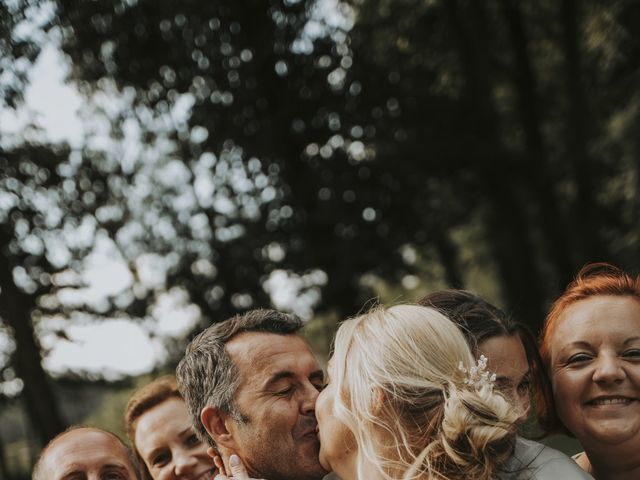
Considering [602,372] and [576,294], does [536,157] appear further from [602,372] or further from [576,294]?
[602,372]

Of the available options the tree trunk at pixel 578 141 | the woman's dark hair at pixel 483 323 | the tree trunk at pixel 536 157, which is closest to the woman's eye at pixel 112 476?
the woman's dark hair at pixel 483 323

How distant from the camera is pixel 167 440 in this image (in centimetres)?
400

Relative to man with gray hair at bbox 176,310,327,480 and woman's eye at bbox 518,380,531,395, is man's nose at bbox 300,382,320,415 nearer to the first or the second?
man with gray hair at bbox 176,310,327,480

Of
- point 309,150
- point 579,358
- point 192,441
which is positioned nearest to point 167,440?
point 192,441

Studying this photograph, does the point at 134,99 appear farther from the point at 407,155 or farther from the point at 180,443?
the point at 180,443

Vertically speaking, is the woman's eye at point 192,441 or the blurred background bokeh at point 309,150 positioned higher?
the blurred background bokeh at point 309,150

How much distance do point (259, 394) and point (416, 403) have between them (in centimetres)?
84

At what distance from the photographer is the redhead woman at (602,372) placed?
3074 mm

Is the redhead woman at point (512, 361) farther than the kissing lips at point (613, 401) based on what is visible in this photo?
No

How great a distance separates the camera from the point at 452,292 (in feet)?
11.5

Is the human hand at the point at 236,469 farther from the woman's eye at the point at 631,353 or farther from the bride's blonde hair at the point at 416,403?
the woman's eye at the point at 631,353

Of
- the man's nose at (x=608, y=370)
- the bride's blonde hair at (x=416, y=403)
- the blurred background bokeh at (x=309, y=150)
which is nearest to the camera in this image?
the bride's blonde hair at (x=416, y=403)

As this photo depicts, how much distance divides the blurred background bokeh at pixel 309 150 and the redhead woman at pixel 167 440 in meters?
7.77

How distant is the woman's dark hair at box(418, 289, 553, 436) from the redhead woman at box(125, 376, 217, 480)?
1370 mm
